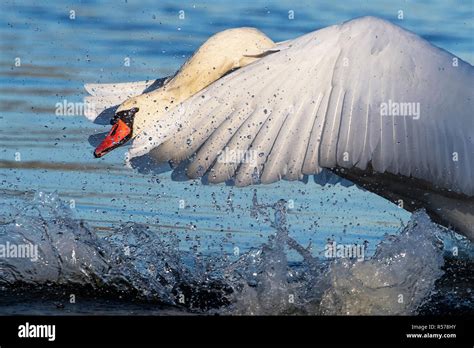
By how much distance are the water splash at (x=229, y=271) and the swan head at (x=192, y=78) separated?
0.71 metres

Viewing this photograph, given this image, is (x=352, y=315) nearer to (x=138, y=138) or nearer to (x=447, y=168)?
(x=447, y=168)

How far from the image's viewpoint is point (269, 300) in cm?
686

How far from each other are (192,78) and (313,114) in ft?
3.66

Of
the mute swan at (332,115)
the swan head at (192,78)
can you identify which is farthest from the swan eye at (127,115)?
the mute swan at (332,115)

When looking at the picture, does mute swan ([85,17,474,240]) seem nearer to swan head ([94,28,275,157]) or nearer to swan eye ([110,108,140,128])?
swan head ([94,28,275,157])

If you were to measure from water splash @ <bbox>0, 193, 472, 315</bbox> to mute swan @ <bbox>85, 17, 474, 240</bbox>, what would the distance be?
1.92ft

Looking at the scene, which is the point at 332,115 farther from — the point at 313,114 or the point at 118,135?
the point at 118,135

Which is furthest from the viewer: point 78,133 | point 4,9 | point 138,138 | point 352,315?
point 4,9

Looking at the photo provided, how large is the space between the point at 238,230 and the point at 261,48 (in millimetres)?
1753

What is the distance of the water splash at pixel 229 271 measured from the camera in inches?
271

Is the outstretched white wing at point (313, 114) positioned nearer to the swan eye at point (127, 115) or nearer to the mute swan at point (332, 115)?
the mute swan at point (332, 115)

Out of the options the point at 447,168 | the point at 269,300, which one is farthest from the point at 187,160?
the point at 447,168

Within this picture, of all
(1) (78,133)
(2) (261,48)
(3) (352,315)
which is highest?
(2) (261,48)

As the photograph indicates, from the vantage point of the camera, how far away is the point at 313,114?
6.23 metres
